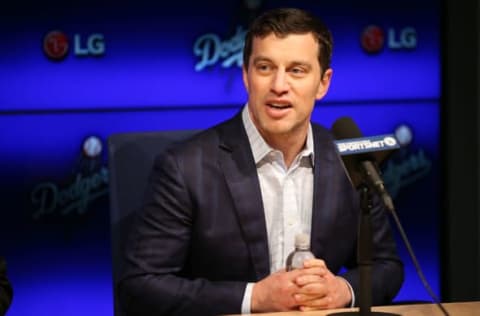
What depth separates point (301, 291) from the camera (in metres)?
2.56

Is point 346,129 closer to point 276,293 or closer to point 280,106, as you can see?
point 276,293

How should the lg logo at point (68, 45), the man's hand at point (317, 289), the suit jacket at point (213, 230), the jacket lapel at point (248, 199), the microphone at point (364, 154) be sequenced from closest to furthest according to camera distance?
the microphone at point (364, 154), the man's hand at point (317, 289), the suit jacket at point (213, 230), the jacket lapel at point (248, 199), the lg logo at point (68, 45)

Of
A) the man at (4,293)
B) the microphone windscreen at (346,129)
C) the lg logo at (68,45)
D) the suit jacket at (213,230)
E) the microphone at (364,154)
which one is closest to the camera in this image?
the microphone at (364,154)

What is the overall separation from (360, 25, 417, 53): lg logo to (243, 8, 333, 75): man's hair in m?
1.65

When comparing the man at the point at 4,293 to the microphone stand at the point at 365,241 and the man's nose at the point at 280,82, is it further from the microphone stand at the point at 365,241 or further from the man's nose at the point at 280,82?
the microphone stand at the point at 365,241

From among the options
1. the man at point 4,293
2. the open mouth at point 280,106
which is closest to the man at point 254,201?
the open mouth at point 280,106

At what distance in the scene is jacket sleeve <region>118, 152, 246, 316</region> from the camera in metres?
2.77

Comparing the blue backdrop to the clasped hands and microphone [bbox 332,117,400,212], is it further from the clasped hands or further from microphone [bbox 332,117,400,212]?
microphone [bbox 332,117,400,212]

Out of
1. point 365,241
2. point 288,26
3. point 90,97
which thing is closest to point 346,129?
point 365,241

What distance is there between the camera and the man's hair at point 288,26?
2902mm

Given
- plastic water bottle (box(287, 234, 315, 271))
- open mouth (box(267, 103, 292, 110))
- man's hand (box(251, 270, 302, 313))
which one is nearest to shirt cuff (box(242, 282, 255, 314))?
man's hand (box(251, 270, 302, 313))

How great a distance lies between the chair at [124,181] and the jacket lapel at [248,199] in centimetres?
26

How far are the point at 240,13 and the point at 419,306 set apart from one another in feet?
7.56

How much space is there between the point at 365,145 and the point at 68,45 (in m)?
2.50
